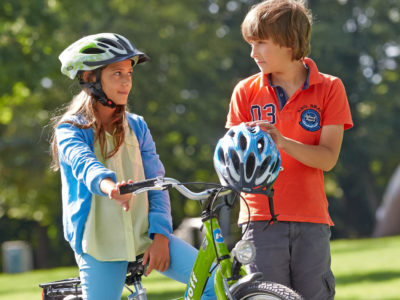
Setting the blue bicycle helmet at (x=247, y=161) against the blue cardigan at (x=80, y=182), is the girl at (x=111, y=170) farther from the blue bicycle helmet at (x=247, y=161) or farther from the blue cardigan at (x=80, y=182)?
the blue bicycle helmet at (x=247, y=161)

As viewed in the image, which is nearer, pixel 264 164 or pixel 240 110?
pixel 264 164

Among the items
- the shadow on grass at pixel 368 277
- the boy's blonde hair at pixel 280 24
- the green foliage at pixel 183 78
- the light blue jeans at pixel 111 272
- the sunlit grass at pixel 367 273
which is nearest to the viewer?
the light blue jeans at pixel 111 272

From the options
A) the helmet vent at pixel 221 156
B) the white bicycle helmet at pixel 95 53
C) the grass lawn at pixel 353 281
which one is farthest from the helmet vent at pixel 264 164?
the grass lawn at pixel 353 281

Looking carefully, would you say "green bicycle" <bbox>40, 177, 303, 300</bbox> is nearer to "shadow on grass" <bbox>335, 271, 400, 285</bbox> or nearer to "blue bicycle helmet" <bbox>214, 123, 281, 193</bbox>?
"blue bicycle helmet" <bbox>214, 123, 281, 193</bbox>

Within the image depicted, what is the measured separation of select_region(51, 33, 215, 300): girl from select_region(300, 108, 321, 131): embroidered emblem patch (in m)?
0.74

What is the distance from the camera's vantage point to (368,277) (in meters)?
12.1

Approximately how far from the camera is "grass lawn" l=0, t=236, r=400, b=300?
10156 millimetres

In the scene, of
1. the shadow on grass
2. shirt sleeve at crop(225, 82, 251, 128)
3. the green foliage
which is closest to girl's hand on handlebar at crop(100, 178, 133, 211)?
shirt sleeve at crop(225, 82, 251, 128)

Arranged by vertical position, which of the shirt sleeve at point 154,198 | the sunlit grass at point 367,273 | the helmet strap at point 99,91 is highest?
the helmet strap at point 99,91

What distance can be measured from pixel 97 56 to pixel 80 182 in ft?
2.03

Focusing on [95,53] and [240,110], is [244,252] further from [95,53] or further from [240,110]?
[95,53]

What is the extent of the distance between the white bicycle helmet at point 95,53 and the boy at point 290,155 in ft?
1.93

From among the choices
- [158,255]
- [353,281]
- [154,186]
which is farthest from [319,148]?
[353,281]

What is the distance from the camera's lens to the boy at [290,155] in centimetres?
383
